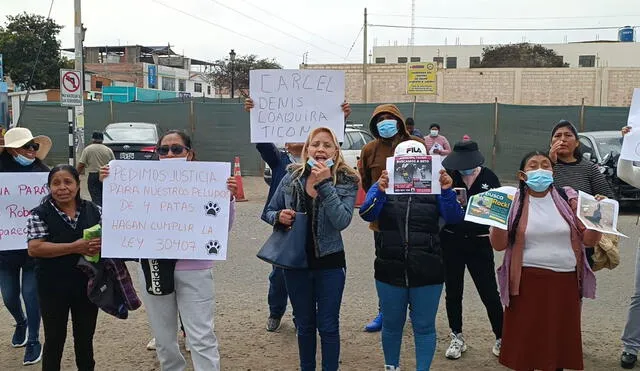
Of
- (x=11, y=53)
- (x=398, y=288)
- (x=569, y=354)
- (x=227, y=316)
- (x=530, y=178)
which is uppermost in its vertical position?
(x=11, y=53)

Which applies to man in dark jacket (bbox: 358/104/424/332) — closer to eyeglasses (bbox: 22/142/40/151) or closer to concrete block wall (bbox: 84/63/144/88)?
eyeglasses (bbox: 22/142/40/151)

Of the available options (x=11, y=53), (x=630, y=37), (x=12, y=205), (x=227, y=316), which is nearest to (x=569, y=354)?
(x=227, y=316)

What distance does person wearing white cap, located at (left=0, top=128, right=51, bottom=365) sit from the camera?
4.80 m

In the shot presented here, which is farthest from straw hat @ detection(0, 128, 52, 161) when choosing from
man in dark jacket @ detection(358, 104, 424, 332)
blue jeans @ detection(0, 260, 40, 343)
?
man in dark jacket @ detection(358, 104, 424, 332)

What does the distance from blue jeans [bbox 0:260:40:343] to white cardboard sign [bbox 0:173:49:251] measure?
0.86 feet

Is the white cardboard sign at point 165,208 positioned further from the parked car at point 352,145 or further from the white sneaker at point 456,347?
the parked car at point 352,145

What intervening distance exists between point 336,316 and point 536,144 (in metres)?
14.4

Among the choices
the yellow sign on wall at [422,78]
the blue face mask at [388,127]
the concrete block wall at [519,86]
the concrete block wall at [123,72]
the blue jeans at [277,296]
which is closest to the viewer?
the blue face mask at [388,127]

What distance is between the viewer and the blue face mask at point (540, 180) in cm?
386

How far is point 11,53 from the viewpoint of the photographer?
136ft

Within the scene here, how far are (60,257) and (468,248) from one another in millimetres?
3053

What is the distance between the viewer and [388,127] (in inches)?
187

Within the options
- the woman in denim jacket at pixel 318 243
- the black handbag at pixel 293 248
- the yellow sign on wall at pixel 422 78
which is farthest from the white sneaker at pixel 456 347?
the yellow sign on wall at pixel 422 78

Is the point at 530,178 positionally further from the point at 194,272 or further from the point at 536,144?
the point at 536,144
